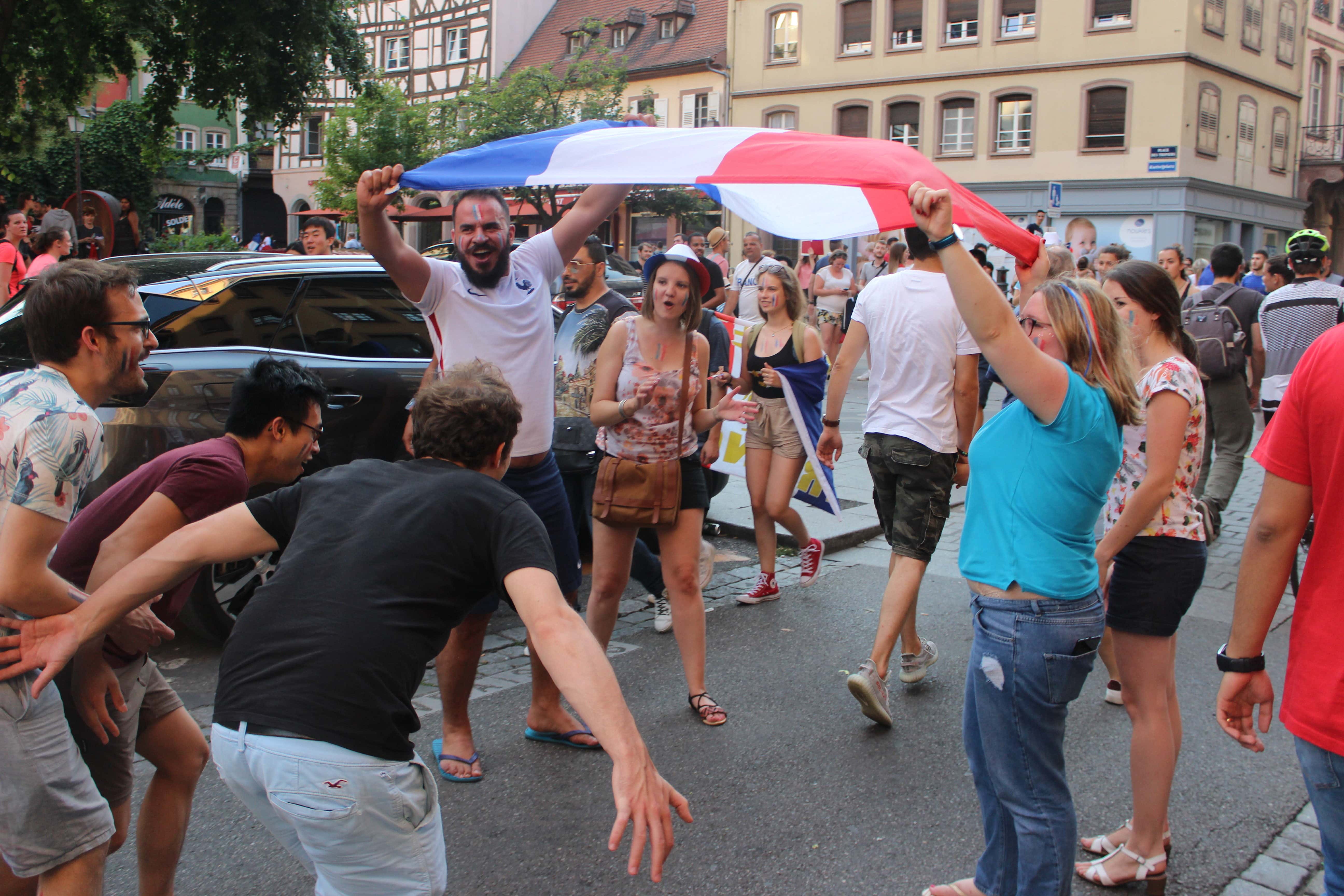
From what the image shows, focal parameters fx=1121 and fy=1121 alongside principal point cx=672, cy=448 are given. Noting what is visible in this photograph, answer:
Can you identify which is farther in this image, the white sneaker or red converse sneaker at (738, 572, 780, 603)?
red converse sneaker at (738, 572, 780, 603)

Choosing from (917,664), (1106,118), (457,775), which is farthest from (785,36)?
(457,775)

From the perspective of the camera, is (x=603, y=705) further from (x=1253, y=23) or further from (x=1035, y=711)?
(x=1253, y=23)

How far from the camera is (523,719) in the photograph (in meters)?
4.44

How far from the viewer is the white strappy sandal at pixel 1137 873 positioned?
3.14 meters

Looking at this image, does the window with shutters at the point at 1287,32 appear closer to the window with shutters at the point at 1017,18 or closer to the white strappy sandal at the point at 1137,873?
the window with shutters at the point at 1017,18

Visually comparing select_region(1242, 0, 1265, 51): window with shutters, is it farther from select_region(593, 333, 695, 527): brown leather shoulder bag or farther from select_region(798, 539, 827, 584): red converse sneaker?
select_region(593, 333, 695, 527): brown leather shoulder bag

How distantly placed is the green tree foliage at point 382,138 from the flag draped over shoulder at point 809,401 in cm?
2931

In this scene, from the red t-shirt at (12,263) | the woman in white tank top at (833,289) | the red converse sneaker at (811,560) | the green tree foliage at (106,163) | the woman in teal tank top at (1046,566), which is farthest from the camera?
the green tree foliage at (106,163)

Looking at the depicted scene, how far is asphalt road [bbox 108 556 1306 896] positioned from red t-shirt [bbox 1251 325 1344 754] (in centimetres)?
140

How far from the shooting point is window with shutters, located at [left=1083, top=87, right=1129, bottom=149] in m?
31.3

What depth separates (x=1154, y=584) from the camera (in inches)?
128

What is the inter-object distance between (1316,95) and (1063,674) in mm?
42209

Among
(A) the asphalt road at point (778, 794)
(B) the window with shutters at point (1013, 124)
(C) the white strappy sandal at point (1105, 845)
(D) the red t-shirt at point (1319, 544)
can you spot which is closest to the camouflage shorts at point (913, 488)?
(A) the asphalt road at point (778, 794)

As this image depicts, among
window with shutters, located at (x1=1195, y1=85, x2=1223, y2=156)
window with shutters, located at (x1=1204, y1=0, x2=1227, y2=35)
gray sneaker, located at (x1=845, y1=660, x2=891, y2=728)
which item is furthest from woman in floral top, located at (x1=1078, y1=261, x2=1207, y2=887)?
window with shutters, located at (x1=1204, y1=0, x2=1227, y2=35)
